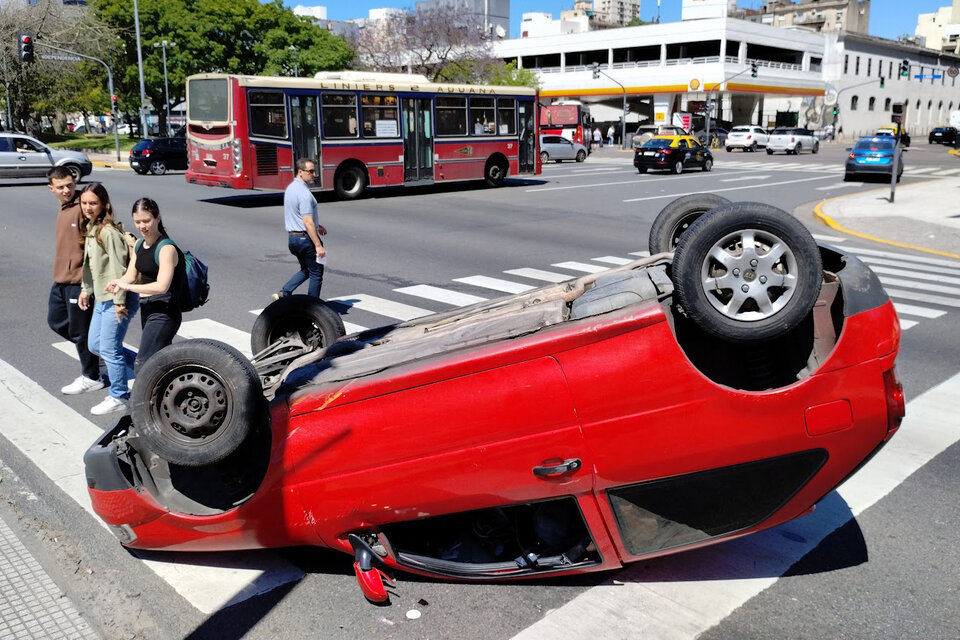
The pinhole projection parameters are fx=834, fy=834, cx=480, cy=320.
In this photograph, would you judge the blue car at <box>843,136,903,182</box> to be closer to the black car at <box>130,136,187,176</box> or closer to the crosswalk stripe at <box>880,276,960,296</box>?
the crosswalk stripe at <box>880,276,960,296</box>

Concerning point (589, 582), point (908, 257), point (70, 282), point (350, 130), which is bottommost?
point (589, 582)

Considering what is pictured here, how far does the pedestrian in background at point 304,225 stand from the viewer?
9.26 metres

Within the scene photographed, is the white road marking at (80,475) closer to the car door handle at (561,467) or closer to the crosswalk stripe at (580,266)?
the car door handle at (561,467)

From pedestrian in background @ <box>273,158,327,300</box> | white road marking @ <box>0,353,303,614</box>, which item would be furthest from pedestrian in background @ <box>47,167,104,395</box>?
pedestrian in background @ <box>273,158,327,300</box>

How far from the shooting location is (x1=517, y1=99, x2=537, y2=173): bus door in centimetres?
2639

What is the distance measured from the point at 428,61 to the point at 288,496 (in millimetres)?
63112

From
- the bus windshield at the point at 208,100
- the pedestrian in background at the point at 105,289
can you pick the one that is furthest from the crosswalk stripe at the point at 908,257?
the bus windshield at the point at 208,100

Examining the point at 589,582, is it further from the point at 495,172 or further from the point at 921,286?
the point at 495,172

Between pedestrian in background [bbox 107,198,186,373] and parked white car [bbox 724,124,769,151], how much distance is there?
50648 millimetres

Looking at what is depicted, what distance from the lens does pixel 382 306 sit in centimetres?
1002

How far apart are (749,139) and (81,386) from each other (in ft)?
165

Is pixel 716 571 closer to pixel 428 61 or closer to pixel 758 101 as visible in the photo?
pixel 428 61

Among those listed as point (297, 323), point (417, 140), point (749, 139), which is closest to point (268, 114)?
point (417, 140)

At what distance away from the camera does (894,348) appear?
11.8 feet
